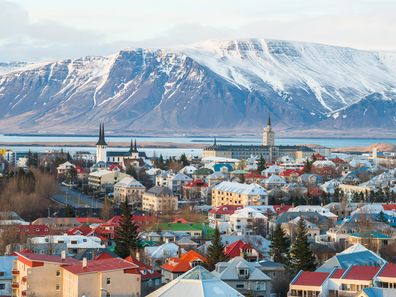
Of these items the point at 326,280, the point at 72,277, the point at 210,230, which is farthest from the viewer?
the point at 210,230

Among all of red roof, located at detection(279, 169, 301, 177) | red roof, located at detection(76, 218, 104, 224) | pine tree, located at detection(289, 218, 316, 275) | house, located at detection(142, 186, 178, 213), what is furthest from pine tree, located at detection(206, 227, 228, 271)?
red roof, located at detection(279, 169, 301, 177)

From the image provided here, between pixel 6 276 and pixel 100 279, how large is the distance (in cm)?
427

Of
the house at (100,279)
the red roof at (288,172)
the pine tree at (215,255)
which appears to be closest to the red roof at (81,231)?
the pine tree at (215,255)

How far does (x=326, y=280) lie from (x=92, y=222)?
22.4 m

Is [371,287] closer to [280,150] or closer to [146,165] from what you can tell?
[146,165]

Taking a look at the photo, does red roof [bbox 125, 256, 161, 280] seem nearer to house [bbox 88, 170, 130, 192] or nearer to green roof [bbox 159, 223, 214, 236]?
green roof [bbox 159, 223, 214, 236]

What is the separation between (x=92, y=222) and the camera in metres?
49.8

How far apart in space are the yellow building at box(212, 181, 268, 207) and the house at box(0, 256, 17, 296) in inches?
1323

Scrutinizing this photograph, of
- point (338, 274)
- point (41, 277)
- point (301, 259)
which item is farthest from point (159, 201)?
point (41, 277)

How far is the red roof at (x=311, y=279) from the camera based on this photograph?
28.5 m

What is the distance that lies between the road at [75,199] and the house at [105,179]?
6.19m

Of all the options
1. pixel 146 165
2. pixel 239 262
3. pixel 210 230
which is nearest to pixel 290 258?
pixel 239 262

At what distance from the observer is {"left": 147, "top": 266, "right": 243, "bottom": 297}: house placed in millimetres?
25438

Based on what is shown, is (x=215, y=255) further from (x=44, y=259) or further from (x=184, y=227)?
(x=184, y=227)
